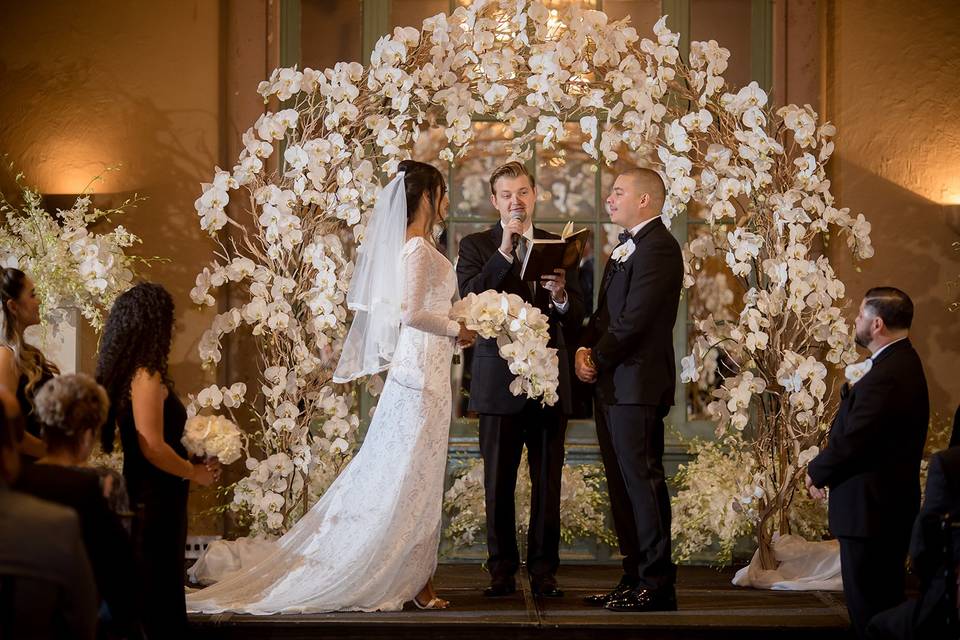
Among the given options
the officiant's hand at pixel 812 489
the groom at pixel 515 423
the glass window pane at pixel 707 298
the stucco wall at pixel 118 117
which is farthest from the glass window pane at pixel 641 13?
the officiant's hand at pixel 812 489

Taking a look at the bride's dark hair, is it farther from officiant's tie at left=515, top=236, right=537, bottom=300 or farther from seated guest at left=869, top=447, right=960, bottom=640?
seated guest at left=869, top=447, right=960, bottom=640

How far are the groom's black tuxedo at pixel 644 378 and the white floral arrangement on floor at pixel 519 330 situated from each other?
0.84ft

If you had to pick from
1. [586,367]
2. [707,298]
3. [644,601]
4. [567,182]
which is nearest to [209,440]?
[586,367]

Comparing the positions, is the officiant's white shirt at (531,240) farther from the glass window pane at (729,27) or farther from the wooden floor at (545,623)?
the glass window pane at (729,27)

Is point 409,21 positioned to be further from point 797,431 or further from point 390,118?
point 797,431

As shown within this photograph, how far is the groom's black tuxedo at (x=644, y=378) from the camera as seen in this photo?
191 inches

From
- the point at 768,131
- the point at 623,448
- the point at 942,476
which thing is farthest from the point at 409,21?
the point at 942,476

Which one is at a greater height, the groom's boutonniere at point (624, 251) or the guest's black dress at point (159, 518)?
the groom's boutonniere at point (624, 251)

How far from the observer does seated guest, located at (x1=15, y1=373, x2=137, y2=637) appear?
118 inches

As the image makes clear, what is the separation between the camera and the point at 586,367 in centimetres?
504

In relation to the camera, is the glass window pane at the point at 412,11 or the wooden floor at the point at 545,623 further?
the glass window pane at the point at 412,11

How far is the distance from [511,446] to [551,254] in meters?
0.92

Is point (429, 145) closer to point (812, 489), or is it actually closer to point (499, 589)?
point (499, 589)

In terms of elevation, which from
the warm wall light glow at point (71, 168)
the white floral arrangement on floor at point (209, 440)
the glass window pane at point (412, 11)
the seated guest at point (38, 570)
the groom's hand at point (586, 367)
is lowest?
the seated guest at point (38, 570)
